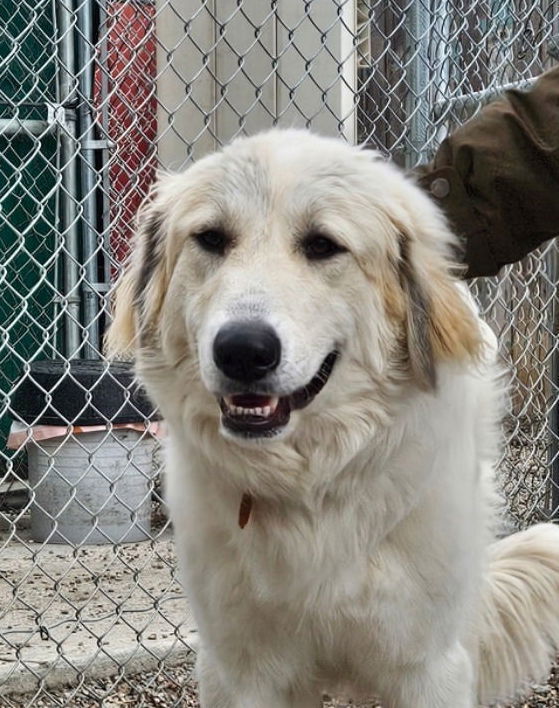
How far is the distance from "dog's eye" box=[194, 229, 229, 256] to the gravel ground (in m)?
1.56

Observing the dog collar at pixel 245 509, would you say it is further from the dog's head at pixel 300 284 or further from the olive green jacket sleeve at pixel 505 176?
the olive green jacket sleeve at pixel 505 176

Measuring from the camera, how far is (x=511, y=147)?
6.92 ft

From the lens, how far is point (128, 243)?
389cm

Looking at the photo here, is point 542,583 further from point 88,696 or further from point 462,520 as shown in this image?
point 88,696

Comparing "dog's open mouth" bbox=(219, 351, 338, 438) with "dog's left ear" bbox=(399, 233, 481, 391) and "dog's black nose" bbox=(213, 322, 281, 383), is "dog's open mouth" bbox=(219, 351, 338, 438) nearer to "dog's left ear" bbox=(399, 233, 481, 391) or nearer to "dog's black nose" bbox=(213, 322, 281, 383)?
"dog's black nose" bbox=(213, 322, 281, 383)

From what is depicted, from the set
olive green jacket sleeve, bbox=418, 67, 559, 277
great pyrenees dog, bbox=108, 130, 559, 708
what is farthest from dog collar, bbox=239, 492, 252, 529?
olive green jacket sleeve, bbox=418, 67, 559, 277

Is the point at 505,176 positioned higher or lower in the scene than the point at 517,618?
higher

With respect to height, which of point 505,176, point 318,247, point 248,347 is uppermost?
point 505,176

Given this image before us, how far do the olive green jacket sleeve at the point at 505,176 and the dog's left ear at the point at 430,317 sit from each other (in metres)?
0.12

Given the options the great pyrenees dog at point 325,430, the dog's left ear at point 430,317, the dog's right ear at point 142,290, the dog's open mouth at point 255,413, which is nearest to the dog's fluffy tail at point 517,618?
the great pyrenees dog at point 325,430

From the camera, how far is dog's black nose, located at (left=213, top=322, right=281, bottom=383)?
71.2 inches

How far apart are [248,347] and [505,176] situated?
0.69 m

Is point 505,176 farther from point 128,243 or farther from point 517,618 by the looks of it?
point 128,243

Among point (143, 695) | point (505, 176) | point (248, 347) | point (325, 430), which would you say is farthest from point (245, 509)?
point (143, 695)
